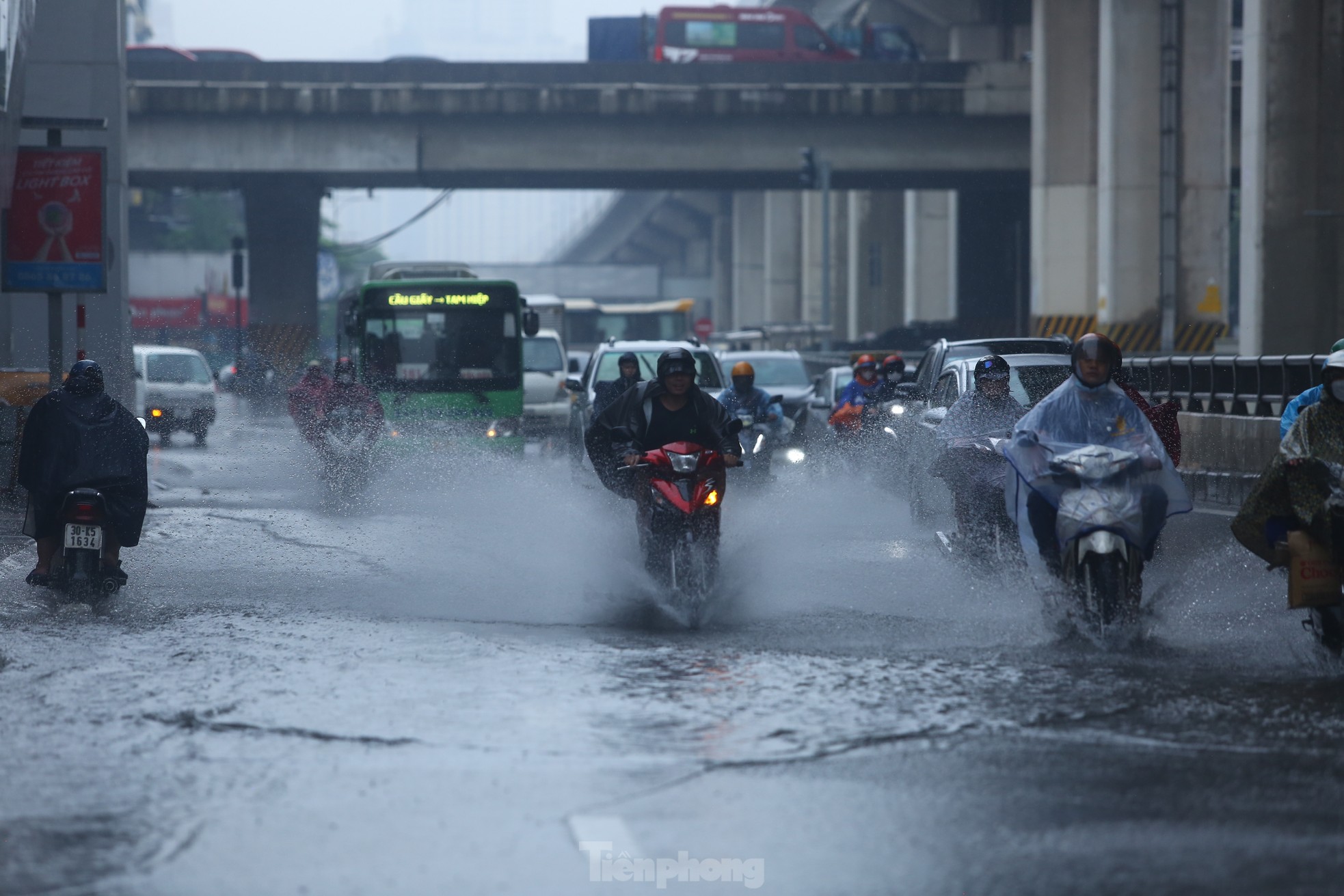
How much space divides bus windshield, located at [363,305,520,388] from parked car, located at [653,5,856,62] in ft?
85.4

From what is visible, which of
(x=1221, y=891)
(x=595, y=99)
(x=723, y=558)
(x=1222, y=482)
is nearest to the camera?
(x=1221, y=891)

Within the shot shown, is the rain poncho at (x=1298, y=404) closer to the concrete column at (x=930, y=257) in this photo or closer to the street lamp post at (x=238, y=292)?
the street lamp post at (x=238, y=292)

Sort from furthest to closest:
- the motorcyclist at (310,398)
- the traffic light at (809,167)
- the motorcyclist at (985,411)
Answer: the traffic light at (809,167), the motorcyclist at (310,398), the motorcyclist at (985,411)

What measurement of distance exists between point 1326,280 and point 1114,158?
8.86 m

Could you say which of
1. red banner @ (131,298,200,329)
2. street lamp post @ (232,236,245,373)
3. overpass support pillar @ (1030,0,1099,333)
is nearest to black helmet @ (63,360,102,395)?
overpass support pillar @ (1030,0,1099,333)

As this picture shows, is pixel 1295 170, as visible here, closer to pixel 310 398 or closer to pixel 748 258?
pixel 310 398

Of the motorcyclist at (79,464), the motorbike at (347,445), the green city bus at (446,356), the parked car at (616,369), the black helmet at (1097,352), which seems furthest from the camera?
the green city bus at (446,356)

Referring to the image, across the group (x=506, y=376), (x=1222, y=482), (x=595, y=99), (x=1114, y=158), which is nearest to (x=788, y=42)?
(x=595, y=99)

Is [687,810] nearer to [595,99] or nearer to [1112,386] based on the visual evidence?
[1112,386]

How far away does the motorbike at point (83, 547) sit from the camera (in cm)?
1089

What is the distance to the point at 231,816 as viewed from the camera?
5.37m

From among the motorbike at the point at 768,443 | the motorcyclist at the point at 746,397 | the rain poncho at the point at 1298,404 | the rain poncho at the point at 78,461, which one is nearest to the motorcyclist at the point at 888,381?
the motorbike at the point at 768,443

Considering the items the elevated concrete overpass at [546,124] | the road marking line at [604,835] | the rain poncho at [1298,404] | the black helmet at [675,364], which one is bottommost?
the road marking line at [604,835]

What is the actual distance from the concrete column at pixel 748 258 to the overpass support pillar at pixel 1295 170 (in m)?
60.6
